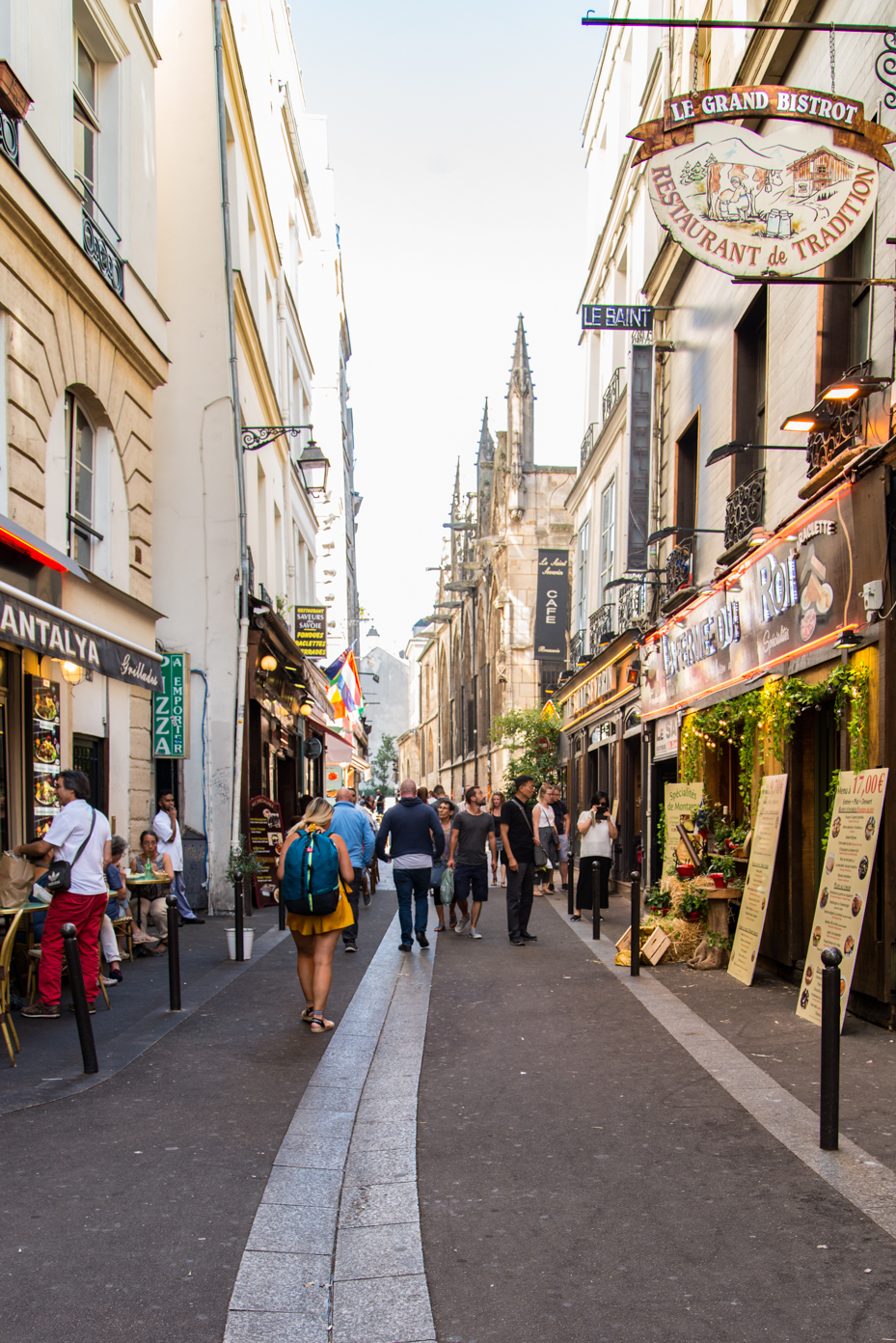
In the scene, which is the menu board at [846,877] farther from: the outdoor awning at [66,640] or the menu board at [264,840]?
the menu board at [264,840]

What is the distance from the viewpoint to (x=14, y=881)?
788cm

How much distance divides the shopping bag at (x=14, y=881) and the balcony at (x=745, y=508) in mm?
7382

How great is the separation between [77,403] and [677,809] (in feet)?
24.3

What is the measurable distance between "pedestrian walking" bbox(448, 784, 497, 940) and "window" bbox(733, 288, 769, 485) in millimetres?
4792

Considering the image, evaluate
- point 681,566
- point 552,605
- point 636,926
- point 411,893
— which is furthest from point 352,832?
point 552,605

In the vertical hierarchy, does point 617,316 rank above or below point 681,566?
above

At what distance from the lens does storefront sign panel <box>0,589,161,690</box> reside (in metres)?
7.12

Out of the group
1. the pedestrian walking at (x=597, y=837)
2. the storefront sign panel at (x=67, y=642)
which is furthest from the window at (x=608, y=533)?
the storefront sign panel at (x=67, y=642)

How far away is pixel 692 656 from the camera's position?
13773 millimetres

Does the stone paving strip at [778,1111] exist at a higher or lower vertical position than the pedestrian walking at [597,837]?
lower

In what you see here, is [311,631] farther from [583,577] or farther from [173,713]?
[173,713]

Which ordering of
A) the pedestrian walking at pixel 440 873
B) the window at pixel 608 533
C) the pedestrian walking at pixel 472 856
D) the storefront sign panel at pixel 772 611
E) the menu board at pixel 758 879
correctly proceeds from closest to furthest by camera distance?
1. the storefront sign panel at pixel 772 611
2. the menu board at pixel 758 879
3. the pedestrian walking at pixel 440 873
4. the pedestrian walking at pixel 472 856
5. the window at pixel 608 533

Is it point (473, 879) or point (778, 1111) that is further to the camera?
point (473, 879)

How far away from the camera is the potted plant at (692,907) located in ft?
34.5
